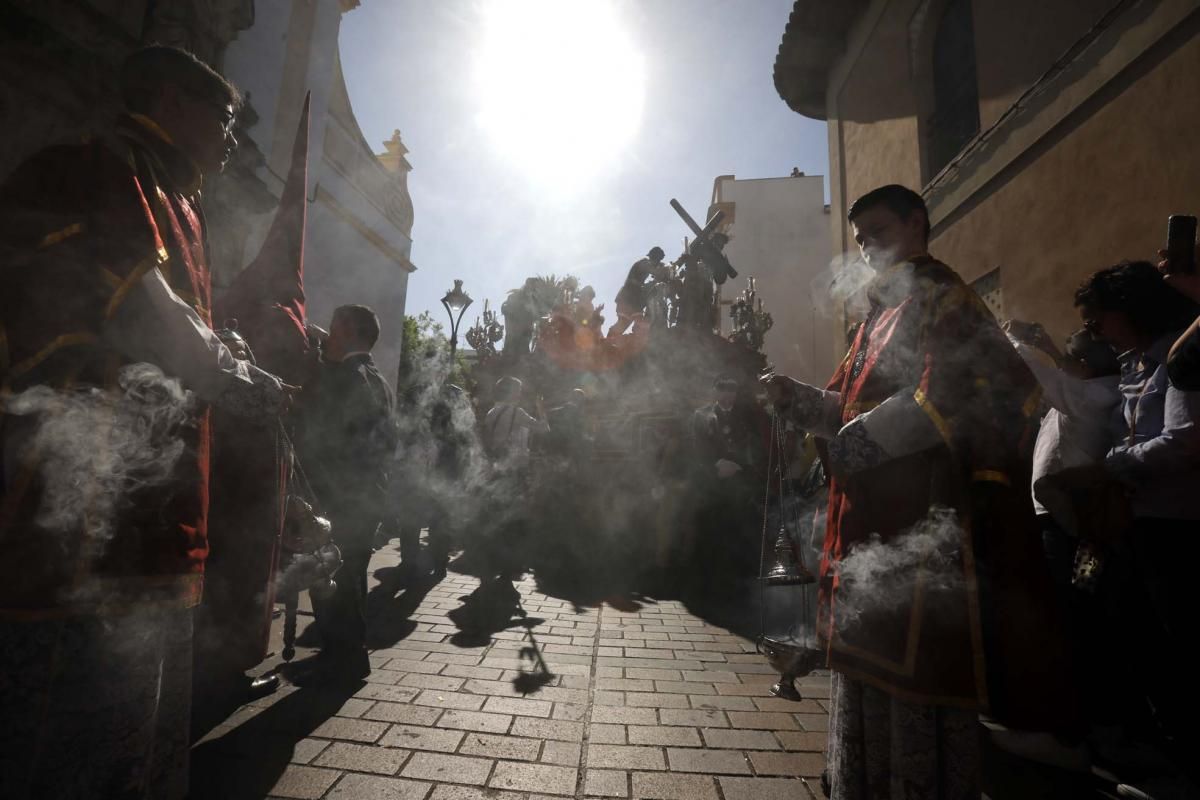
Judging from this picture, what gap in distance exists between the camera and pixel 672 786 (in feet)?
7.07

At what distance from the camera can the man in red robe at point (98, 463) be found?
119 centimetres

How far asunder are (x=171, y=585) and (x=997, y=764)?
3.32m

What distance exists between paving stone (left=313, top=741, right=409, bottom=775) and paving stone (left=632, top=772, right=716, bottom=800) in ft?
3.21

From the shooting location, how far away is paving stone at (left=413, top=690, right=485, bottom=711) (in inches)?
110

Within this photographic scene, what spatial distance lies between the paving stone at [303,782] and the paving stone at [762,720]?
184cm

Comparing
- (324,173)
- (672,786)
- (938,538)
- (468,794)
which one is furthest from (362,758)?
(324,173)

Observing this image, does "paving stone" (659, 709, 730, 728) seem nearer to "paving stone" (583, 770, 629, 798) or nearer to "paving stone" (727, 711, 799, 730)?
"paving stone" (727, 711, 799, 730)

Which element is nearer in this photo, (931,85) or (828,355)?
(931,85)

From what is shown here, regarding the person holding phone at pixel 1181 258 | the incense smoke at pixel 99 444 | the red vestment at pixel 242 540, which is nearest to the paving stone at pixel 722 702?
the red vestment at pixel 242 540

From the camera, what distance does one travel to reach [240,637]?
7.61ft

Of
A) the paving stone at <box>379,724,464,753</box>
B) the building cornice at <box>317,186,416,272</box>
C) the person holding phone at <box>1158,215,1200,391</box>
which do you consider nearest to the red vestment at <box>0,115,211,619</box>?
the paving stone at <box>379,724,464,753</box>

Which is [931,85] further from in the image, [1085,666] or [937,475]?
[937,475]

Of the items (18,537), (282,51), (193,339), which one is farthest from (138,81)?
(282,51)

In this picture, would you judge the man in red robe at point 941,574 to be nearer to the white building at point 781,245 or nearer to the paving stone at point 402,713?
the paving stone at point 402,713
